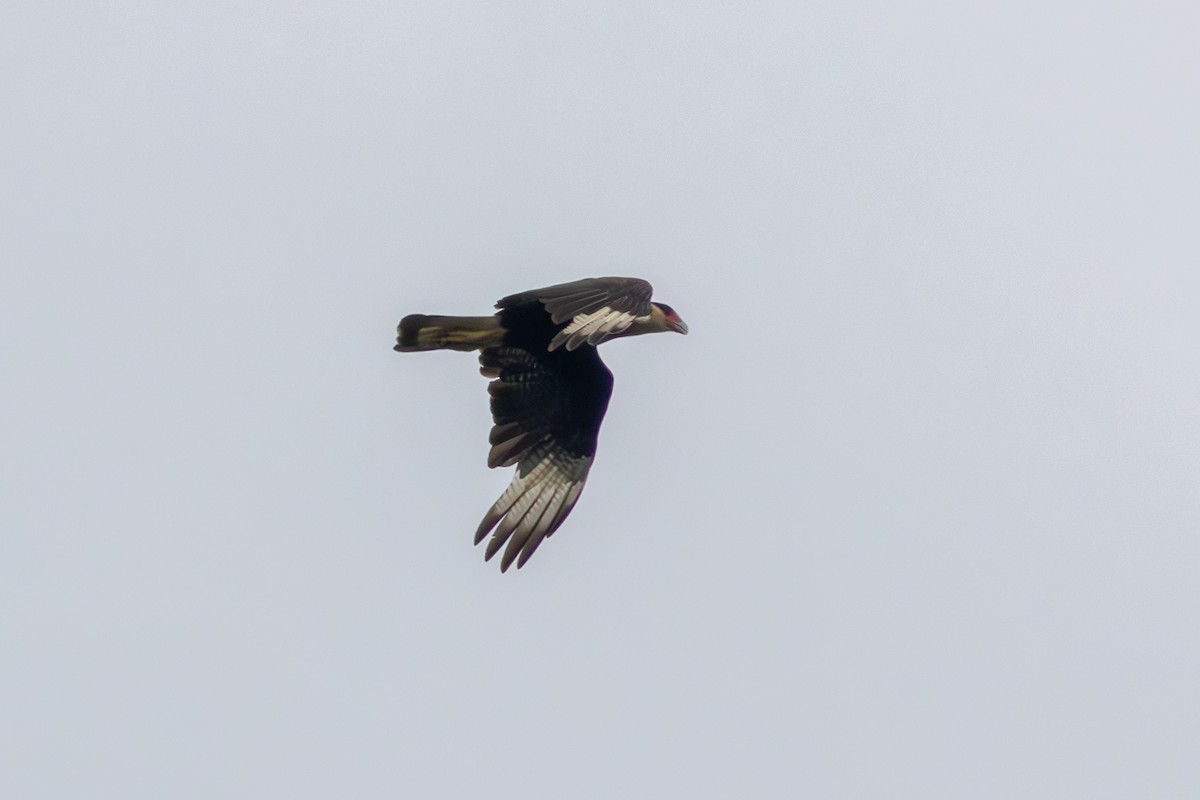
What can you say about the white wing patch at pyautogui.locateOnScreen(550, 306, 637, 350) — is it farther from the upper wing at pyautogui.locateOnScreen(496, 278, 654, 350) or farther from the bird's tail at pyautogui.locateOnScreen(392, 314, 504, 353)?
the bird's tail at pyautogui.locateOnScreen(392, 314, 504, 353)

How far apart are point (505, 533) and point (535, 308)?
1307 millimetres

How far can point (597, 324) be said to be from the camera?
35.1ft

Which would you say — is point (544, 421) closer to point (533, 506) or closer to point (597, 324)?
point (533, 506)

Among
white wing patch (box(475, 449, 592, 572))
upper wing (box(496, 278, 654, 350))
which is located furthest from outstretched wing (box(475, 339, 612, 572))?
upper wing (box(496, 278, 654, 350))

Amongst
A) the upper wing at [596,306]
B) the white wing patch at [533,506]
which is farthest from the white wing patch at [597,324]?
the white wing patch at [533,506]

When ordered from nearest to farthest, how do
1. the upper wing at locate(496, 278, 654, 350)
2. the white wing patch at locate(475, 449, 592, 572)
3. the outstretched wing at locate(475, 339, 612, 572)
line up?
the upper wing at locate(496, 278, 654, 350) → the white wing patch at locate(475, 449, 592, 572) → the outstretched wing at locate(475, 339, 612, 572)

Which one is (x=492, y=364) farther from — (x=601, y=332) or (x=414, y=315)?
(x=601, y=332)

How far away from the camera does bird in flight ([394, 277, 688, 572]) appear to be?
38.1ft

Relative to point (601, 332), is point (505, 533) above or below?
below

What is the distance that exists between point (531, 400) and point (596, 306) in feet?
4.55

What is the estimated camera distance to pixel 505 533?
37.9 ft

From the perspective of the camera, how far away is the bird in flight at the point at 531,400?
11609mm

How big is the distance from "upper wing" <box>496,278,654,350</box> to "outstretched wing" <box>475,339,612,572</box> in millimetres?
954

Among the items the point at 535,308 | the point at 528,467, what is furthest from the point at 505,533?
the point at 535,308
